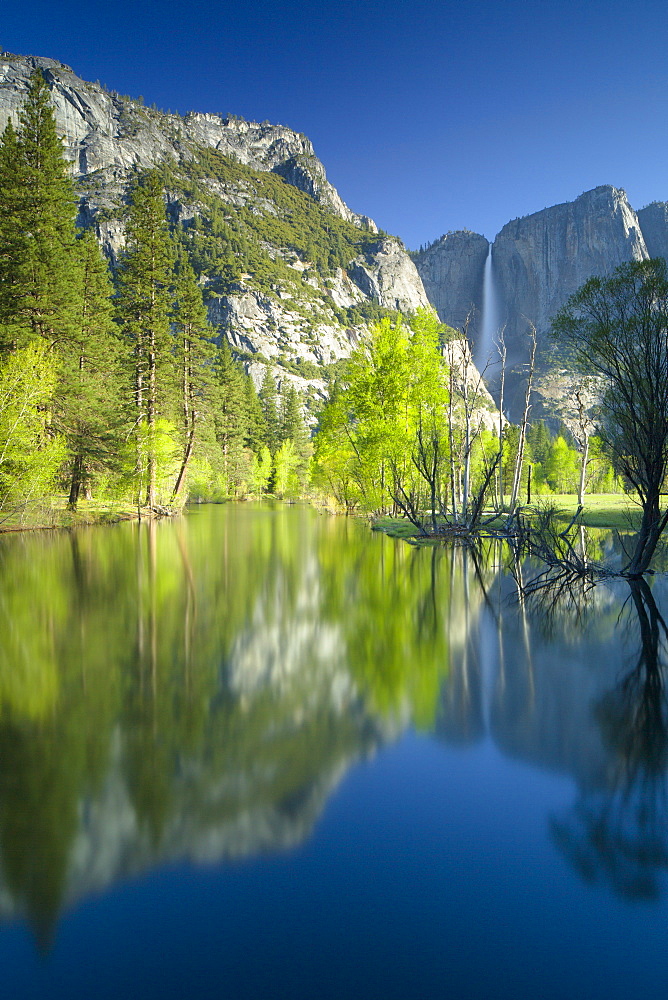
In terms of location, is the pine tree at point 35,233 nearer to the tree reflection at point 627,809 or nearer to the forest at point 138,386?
the forest at point 138,386

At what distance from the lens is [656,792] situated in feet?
13.9

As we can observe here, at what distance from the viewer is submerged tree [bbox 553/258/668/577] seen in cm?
1280

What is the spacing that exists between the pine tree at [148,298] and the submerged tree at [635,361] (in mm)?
26681

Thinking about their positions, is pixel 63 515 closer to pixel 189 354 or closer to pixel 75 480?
pixel 75 480

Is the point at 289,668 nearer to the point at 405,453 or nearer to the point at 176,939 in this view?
the point at 176,939

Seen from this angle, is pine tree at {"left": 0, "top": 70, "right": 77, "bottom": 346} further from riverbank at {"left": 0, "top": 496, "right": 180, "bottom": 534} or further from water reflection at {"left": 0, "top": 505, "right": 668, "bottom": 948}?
water reflection at {"left": 0, "top": 505, "right": 668, "bottom": 948}

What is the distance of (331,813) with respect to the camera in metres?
3.98

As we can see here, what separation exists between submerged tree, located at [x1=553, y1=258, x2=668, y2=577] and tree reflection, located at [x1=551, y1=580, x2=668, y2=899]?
8264 millimetres

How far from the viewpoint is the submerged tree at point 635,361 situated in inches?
504

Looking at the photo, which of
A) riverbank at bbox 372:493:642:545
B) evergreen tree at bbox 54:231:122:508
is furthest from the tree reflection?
evergreen tree at bbox 54:231:122:508

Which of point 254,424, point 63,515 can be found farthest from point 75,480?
point 254,424

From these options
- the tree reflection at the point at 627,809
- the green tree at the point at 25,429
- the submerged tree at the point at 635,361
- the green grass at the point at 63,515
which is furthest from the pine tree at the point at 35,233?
the tree reflection at the point at 627,809

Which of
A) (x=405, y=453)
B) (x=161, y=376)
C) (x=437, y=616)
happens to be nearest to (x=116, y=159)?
(x=161, y=376)

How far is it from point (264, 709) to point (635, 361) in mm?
12144
